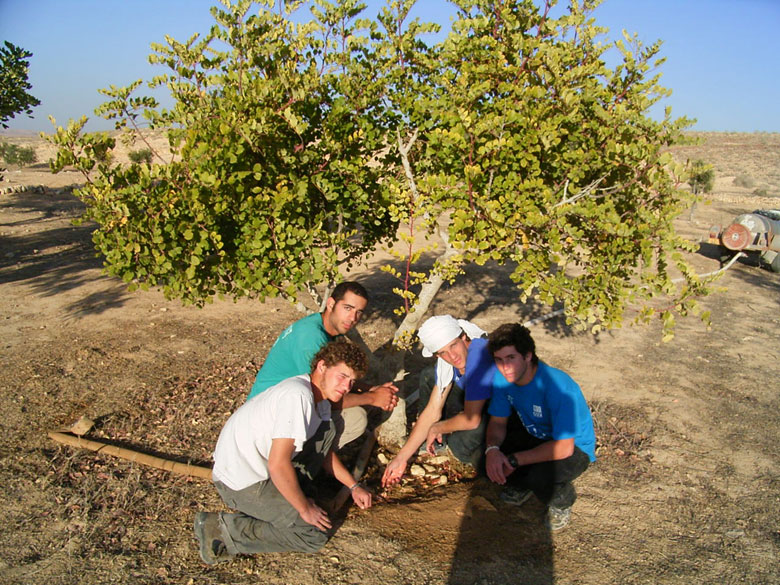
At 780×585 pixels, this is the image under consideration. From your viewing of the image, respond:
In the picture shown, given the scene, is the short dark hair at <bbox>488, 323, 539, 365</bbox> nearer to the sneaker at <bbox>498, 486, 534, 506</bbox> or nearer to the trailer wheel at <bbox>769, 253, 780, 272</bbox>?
the sneaker at <bbox>498, 486, 534, 506</bbox>

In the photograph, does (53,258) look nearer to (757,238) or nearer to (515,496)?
(515,496)

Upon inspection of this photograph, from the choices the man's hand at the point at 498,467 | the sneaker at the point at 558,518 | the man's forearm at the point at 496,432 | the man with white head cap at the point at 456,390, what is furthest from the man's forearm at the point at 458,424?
the sneaker at the point at 558,518

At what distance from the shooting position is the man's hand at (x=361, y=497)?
357 centimetres

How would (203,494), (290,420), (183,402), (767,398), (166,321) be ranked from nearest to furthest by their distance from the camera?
(290,420), (203,494), (183,402), (767,398), (166,321)

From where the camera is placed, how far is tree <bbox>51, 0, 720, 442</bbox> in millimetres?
3504

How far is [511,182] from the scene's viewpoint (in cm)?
393

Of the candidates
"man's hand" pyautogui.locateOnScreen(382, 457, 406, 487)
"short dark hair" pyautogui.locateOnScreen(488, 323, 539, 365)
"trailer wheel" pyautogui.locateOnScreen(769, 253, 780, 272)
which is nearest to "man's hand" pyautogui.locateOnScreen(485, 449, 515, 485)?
"man's hand" pyautogui.locateOnScreen(382, 457, 406, 487)

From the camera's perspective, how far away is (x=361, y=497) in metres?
3.58

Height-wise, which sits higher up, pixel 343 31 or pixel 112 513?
pixel 343 31

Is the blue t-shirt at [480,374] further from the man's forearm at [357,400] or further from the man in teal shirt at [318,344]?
the man's forearm at [357,400]

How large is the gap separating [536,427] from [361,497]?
1.25 m

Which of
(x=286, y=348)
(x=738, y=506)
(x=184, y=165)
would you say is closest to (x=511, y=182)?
(x=286, y=348)

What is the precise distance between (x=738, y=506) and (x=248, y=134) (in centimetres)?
426

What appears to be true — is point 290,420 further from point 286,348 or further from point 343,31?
point 343,31
